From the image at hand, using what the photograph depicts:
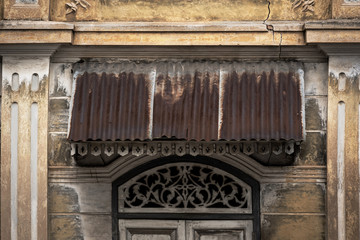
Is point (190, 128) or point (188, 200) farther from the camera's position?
point (188, 200)

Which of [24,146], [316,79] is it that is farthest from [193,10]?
[24,146]

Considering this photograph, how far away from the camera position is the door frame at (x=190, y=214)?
6.51 m

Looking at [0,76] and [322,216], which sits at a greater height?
[0,76]

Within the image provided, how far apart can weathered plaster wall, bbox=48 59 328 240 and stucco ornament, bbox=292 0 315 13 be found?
572mm

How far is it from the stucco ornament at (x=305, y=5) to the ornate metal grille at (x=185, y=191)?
1888 mm

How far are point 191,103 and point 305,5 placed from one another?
1584 mm

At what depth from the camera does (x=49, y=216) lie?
6488 millimetres

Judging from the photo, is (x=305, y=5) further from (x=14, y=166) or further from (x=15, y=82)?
(x=14, y=166)

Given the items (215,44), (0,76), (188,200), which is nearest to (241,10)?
(215,44)

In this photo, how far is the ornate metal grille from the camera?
6566 mm

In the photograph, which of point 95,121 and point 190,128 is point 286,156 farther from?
point 95,121

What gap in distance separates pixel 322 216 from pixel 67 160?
2.68 meters

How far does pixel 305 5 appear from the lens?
6492mm

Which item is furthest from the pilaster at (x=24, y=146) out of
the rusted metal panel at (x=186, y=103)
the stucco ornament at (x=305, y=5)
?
the stucco ornament at (x=305, y=5)
